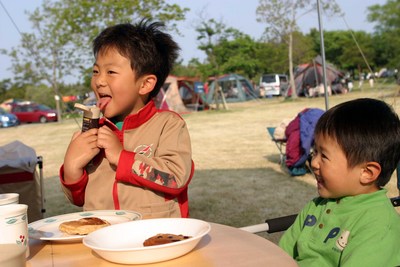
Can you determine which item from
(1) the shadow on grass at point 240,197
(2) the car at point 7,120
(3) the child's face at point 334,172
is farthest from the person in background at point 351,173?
(2) the car at point 7,120

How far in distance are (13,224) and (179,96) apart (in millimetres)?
21864

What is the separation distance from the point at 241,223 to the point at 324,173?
2863 mm

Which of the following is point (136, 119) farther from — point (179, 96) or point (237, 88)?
point (237, 88)

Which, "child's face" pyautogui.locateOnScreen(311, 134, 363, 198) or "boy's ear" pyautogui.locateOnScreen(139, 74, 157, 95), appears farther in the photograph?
"boy's ear" pyautogui.locateOnScreen(139, 74, 157, 95)

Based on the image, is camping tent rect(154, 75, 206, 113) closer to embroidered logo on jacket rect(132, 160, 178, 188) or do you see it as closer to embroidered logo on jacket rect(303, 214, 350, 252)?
embroidered logo on jacket rect(132, 160, 178, 188)

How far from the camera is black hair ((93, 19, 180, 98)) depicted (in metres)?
1.94

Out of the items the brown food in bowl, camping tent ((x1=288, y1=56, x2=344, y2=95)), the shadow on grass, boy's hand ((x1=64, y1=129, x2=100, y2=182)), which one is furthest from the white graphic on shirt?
camping tent ((x1=288, y1=56, x2=344, y2=95))

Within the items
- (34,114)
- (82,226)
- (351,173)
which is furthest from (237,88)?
(82,226)

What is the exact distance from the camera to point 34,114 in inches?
1033

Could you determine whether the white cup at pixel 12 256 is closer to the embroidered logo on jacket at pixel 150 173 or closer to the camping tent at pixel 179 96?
the embroidered logo on jacket at pixel 150 173

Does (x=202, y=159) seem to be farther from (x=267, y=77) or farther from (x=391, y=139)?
(x=267, y=77)

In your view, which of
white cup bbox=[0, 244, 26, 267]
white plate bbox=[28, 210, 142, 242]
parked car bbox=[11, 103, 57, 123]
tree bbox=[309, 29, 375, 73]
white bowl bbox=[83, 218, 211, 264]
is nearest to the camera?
white cup bbox=[0, 244, 26, 267]

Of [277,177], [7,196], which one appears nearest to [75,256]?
[7,196]

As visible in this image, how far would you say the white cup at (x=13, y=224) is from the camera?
1.09 m
